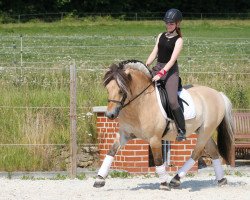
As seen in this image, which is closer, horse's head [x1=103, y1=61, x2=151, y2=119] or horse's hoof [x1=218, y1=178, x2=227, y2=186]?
horse's head [x1=103, y1=61, x2=151, y2=119]

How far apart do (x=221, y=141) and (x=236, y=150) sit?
2.08 meters

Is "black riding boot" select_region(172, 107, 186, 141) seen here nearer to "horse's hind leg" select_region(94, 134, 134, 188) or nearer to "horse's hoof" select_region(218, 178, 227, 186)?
"horse's hind leg" select_region(94, 134, 134, 188)

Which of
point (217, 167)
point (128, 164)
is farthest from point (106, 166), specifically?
point (128, 164)

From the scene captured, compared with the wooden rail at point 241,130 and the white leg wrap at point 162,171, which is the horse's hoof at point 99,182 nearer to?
the white leg wrap at point 162,171

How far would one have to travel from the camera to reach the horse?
9.07 metres

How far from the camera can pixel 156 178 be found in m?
11.1

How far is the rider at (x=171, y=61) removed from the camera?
9.44m

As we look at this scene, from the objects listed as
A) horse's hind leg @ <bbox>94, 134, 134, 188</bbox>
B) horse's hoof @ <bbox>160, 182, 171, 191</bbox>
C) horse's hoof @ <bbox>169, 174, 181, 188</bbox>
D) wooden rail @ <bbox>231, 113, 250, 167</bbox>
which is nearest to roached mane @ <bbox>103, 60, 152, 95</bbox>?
horse's hind leg @ <bbox>94, 134, 134, 188</bbox>

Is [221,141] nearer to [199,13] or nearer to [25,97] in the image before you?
[25,97]

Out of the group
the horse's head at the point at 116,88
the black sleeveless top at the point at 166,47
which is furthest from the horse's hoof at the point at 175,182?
the black sleeveless top at the point at 166,47

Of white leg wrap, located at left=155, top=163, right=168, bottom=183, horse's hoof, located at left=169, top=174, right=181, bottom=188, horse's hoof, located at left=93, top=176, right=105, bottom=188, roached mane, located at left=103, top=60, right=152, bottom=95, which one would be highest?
roached mane, located at left=103, top=60, right=152, bottom=95

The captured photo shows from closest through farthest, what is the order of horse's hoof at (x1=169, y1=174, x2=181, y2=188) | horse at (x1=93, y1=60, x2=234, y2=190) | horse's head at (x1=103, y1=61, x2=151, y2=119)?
horse's head at (x1=103, y1=61, x2=151, y2=119) < horse at (x1=93, y1=60, x2=234, y2=190) < horse's hoof at (x1=169, y1=174, x2=181, y2=188)

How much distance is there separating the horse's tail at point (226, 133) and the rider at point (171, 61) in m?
0.86

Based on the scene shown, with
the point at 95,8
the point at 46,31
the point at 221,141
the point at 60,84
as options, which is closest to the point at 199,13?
the point at 95,8
